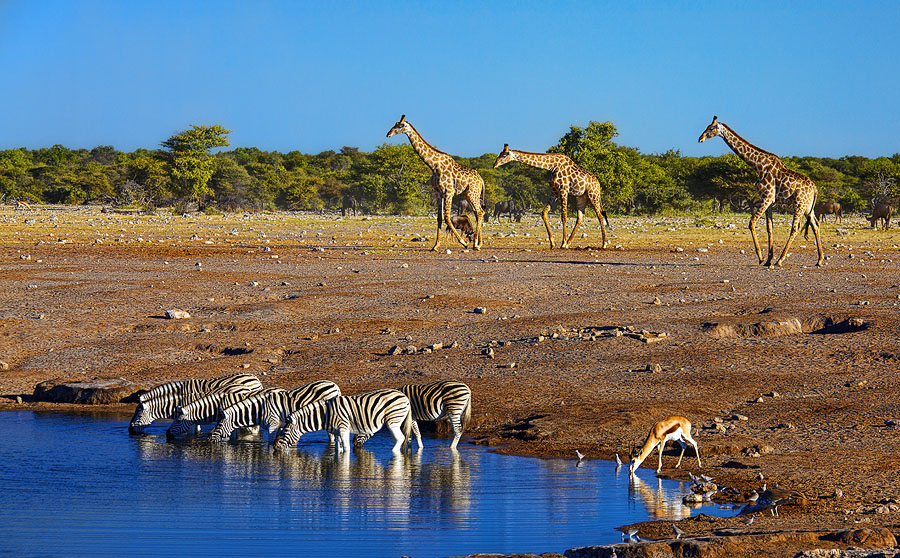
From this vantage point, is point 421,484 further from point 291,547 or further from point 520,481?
point 291,547

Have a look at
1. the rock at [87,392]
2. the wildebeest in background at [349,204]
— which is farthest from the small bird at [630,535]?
the wildebeest in background at [349,204]

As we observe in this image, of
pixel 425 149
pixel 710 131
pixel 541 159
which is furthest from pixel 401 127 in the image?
pixel 710 131

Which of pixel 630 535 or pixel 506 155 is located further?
pixel 506 155

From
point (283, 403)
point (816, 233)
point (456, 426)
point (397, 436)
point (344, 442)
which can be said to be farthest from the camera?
point (816, 233)

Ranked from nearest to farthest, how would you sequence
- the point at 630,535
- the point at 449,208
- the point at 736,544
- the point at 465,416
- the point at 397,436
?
the point at 736,544
the point at 630,535
the point at 397,436
the point at 465,416
the point at 449,208

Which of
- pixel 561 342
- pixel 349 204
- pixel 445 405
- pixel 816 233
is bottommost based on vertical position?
pixel 445 405

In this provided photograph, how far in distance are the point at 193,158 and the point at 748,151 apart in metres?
43.7

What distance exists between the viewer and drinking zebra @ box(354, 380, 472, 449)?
33.0 ft

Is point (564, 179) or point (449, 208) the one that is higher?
point (564, 179)

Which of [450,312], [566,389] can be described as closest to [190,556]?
[566,389]

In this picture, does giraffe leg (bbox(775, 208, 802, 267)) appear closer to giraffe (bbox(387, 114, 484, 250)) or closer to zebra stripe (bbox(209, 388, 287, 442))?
giraffe (bbox(387, 114, 484, 250))

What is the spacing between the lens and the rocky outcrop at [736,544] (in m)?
6.11

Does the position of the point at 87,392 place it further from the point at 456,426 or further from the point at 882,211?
the point at 882,211

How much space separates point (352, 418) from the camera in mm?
9883
